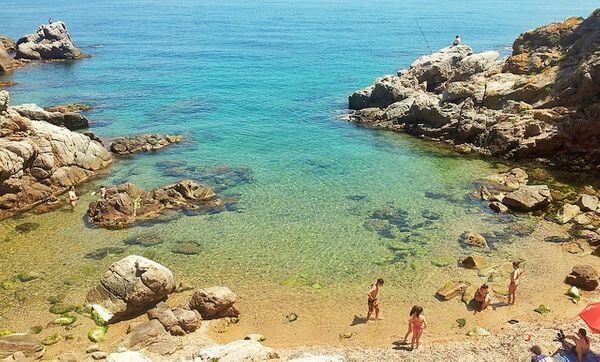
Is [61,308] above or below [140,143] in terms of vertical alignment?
below

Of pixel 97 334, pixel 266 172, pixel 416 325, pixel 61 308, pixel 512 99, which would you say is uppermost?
pixel 512 99

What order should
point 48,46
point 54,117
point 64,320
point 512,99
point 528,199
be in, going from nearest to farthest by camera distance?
point 64,320, point 528,199, point 512,99, point 54,117, point 48,46

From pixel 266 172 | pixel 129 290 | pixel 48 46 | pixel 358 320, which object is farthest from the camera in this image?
pixel 48 46

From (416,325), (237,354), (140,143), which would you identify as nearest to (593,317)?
(416,325)

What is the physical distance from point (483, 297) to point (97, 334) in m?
18.3

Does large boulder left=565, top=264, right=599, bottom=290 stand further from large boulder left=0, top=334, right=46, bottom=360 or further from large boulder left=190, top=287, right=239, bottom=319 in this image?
large boulder left=0, top=334, right=46, bottom=360

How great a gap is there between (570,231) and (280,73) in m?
59.2

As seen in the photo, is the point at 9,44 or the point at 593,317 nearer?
the point at 593,317

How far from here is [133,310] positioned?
23266 millimetres

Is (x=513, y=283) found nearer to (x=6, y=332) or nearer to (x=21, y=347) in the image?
(x=21, y=347)

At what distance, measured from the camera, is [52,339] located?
21.0 metres

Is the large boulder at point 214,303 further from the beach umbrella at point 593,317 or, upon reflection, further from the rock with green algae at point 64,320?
the beach umbrella at point 593,317

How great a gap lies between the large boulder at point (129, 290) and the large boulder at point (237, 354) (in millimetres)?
5941

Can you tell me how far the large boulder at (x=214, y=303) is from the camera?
891 inches
